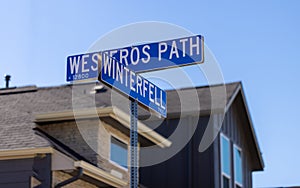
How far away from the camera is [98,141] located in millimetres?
14797

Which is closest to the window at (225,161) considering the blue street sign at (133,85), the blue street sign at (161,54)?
the blue street sign at (133,85)

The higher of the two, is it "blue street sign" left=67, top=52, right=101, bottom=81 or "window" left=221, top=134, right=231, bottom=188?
"window" left=221, top=134, right=231, bottom=188

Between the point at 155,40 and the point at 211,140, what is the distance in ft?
48.7

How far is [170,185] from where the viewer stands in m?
20.1

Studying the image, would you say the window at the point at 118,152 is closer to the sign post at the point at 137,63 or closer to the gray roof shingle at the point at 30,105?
the gray roof shingle at the point at 30,105

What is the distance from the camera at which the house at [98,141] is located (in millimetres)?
12883

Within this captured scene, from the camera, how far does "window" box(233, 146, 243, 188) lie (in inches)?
872

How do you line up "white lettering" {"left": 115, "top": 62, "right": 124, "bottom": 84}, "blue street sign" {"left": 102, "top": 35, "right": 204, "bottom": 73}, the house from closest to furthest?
"white lettering" {"left": 115, "top": 62, "right": 124, "bottom": 84}, "blue street sign" {"left": 102, "top": 35, "right": 204, "bottom": 73}, the house

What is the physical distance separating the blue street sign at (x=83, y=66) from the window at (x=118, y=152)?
1020cm

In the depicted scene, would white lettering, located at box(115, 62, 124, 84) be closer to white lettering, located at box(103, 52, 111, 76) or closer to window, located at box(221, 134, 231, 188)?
white lettering, located at box(103, 52, 111, 76)

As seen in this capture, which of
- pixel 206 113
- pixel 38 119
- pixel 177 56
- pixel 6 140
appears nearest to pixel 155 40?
pixel 177 56

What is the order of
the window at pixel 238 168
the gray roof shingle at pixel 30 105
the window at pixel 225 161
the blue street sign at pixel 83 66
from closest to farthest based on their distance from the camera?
the blue street sign at pixel 83 66 → the gray roof shingle at pixel 30 105 → the window at pixel 225 161 → the window at pixel 238 168

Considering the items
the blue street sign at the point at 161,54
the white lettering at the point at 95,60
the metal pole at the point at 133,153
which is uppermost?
the blue street sign at the point at 161,54

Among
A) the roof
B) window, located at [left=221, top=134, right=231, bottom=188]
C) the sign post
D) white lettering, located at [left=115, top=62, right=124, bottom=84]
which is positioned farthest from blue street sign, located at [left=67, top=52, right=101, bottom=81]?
window, located at [left=221, top=134, right=231, bottom=188]
